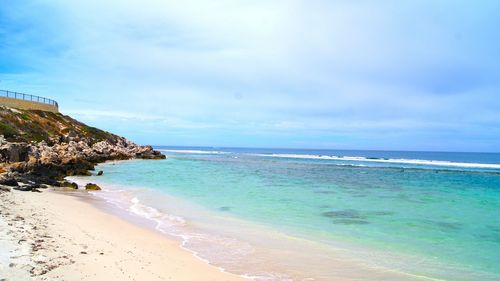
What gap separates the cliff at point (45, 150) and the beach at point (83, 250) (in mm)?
A: 7334

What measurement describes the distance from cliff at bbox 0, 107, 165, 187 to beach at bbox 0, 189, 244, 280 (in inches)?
289

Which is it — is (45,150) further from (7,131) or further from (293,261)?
(293,261)

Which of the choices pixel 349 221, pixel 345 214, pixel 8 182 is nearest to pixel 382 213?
pixel 345 214

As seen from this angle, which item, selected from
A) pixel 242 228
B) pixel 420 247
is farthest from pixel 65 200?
pixel 420 247

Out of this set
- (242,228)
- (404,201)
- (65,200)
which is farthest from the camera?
(404,201)

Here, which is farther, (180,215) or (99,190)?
(99,190)

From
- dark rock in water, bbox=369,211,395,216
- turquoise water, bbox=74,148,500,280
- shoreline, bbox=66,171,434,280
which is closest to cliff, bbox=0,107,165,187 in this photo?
turquoise water, bbox=74,148,500,280

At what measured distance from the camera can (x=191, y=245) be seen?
9.63m

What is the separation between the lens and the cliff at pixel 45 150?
68.0 ft

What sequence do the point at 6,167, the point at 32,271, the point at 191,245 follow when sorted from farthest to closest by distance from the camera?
the point at 6,167
the point at 191,245
the point at 32,271

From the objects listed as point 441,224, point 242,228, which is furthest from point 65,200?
point 441,224

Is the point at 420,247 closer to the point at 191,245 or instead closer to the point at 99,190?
the point at 191,245

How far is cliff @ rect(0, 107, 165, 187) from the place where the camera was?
816 inches

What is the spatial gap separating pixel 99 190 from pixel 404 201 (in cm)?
1600
